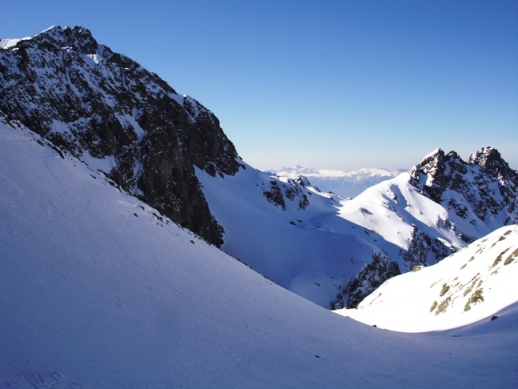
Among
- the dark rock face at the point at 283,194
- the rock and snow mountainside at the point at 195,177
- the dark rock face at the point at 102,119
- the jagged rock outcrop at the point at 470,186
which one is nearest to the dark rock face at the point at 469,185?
the jagged rock outcrop at the point at 470,186

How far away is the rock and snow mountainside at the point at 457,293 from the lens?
17438mm

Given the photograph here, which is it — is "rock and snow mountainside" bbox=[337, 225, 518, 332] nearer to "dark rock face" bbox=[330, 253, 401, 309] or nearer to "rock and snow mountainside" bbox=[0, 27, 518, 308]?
"rock and snow mountainside" bbox=[0, 27, 518, 308]

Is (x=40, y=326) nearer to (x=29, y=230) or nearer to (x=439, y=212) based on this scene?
(x=29, y=230)

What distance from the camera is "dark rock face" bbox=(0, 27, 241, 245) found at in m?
56.0

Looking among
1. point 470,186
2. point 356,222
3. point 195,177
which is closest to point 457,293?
point 195,177

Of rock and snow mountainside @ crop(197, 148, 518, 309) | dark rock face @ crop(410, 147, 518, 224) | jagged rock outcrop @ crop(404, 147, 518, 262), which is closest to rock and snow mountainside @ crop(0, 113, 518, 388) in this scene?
rock and snow mountainside @ crop(197, 148, 518, 309)

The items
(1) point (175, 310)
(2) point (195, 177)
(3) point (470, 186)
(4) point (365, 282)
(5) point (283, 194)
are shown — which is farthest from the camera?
(3) point (470, 186)

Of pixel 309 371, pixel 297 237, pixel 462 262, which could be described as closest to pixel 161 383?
pixel 309 371

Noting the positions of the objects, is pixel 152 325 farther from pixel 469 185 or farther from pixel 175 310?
pixel 469 185

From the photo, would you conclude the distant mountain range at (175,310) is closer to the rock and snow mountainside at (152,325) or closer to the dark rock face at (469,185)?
the rock and snow mountainside at (152,325)

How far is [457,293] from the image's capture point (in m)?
21.5

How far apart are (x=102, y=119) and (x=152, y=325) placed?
219 feet

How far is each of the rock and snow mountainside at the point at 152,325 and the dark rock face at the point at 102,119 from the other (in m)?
45.6

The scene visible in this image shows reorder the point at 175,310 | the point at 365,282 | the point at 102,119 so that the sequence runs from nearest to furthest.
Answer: the point at 175,310, the point at 102,119, the point at 365,282
